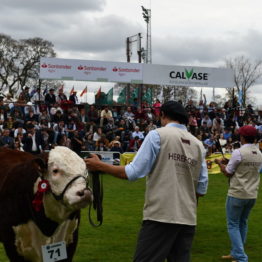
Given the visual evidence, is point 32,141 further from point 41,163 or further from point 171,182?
point 171,182

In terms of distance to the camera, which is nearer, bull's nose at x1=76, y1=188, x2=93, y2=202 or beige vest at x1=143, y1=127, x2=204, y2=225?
bull's nose at x1=76, y1=188, x2=93, y2=202

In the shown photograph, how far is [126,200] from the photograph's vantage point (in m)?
14.3

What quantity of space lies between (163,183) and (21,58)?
50.4 metres

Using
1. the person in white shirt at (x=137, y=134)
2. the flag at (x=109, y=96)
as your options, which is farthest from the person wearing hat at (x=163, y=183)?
the flag at (x=109, y=96)

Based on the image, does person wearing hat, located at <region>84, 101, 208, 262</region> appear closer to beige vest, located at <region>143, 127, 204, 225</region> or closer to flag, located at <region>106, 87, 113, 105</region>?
beige vest, located at <region>143, 127, 204, 225</region>

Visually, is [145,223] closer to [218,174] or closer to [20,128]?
[20,128]

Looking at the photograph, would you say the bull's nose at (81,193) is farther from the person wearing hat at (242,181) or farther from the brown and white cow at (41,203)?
the person wearing hat at (242,181)

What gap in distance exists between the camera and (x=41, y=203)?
16.5ft

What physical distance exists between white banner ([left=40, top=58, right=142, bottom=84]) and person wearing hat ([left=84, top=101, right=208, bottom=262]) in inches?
993

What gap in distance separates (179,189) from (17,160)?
2587 millimetres

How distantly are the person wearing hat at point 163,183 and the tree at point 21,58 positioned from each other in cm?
4736

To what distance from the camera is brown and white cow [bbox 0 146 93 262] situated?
474cm

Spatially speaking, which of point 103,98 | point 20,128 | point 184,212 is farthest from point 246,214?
point 103,98

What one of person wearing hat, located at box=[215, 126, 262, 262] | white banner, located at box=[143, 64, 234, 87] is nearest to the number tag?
person wearing hat, located at box=[215, 126, 262, 262]
